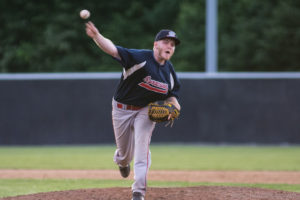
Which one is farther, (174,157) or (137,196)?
(174,157)

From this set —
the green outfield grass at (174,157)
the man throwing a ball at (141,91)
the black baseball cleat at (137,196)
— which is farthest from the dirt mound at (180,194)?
the green outfield grass at (174,157)

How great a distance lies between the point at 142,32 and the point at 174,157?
16.9 m

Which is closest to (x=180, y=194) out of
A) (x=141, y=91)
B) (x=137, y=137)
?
(x=137, y=137)

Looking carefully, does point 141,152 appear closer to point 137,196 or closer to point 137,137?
point 137,137

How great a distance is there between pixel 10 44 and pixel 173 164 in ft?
62.7

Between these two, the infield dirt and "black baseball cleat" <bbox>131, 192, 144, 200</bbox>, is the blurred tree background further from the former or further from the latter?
"black baseball cleat" <bbox>131, 192, 144, 200</bbox>

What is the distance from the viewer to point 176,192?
5.39 meters

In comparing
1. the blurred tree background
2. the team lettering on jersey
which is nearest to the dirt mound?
the team lettering on jersey

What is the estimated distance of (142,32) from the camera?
26859 millimetres

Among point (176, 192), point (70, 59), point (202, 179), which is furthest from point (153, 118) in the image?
point (70, 59)

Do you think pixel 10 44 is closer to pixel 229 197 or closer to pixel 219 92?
pixel 219 92

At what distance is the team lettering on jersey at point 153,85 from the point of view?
4.91 meters

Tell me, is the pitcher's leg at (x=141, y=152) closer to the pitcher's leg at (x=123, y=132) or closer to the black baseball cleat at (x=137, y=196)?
the black baseball cleat at (x=137, y=196)

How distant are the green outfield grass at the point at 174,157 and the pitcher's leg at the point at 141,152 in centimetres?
390
